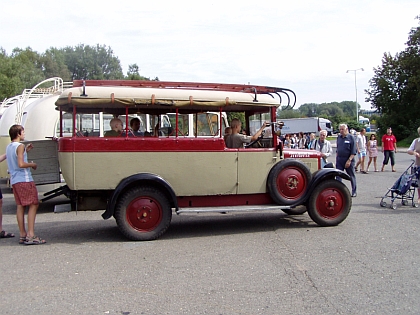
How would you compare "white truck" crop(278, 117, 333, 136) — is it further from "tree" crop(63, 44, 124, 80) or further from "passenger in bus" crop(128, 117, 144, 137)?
"passenger in bus" crop(128, 117, 144, 137)

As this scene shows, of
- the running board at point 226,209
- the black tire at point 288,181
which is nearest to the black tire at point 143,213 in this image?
the running board at point 226,209

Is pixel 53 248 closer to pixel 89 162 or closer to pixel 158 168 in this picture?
pixel 89 162

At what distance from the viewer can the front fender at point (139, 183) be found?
23.3 feet

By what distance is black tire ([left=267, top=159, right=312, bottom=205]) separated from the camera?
7762 millimetres

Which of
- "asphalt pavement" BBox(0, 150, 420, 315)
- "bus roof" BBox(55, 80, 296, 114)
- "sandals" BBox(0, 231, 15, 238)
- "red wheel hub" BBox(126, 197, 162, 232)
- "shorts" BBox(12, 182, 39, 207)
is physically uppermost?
"bus roof" BBox(55, 80, 296, 114)

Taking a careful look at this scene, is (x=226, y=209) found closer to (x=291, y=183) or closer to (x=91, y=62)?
(x=291, y=183)

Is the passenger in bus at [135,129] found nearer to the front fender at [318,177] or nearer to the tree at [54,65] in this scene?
the front fender at [318,177]

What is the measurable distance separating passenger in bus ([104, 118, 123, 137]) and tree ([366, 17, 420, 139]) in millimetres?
37922

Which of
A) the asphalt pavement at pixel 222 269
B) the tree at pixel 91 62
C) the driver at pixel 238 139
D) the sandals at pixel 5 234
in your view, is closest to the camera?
the asphalt pavement at pixel 222 269

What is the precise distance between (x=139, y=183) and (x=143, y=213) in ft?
1.56

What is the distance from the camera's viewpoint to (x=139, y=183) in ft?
24.0

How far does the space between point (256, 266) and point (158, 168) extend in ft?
7.62

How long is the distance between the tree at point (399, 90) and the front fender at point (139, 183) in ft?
124

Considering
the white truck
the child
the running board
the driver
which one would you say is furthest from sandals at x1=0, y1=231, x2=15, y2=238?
the white truck
